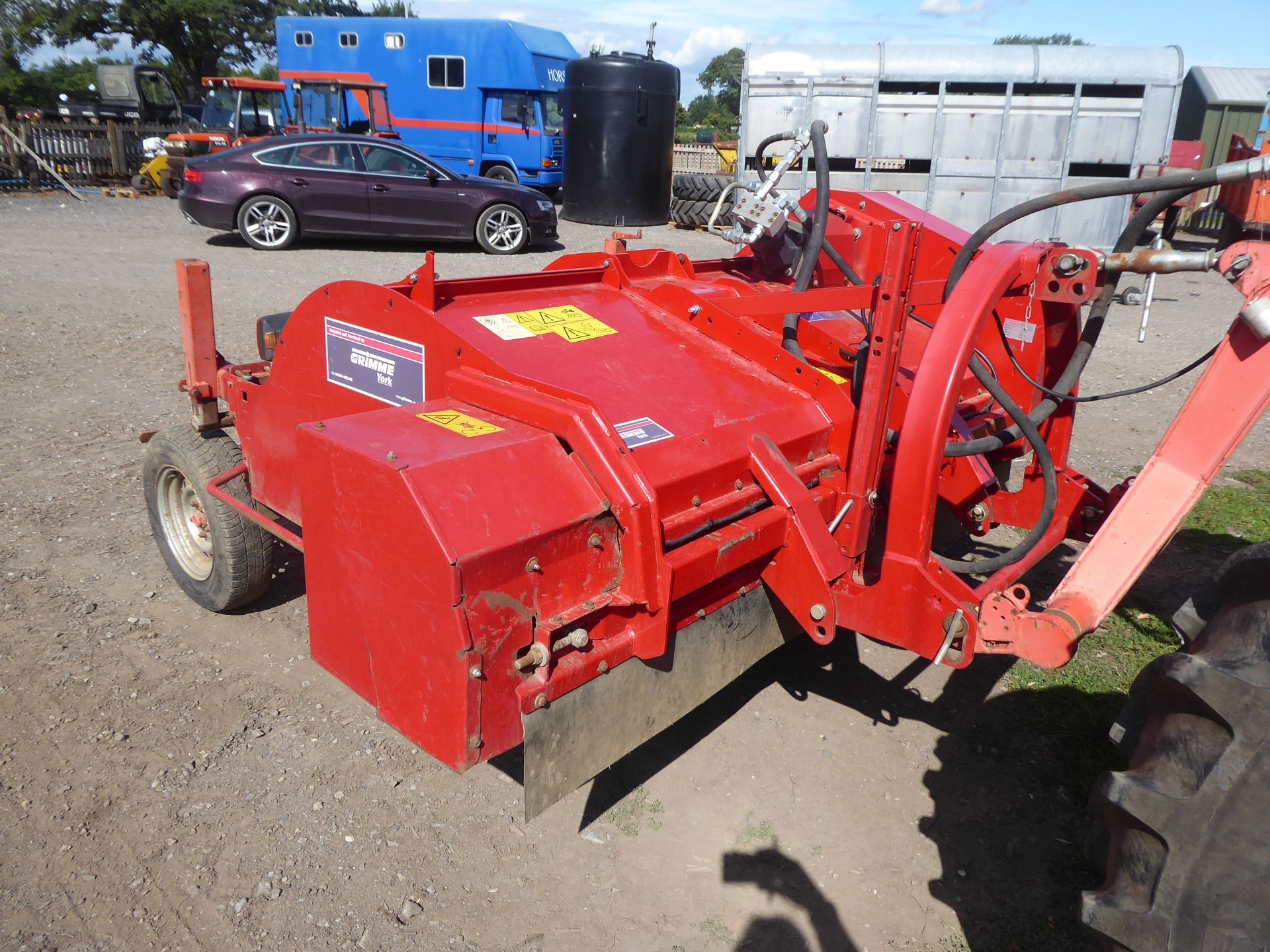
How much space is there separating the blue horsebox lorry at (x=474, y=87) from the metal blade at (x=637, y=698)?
15012 millimetres

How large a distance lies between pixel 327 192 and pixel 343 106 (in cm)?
600

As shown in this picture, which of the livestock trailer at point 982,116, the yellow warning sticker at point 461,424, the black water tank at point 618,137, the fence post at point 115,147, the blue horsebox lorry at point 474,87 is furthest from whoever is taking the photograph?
the fence post at point 115,147

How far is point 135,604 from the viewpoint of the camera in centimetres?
357

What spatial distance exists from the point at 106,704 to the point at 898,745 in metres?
2.59

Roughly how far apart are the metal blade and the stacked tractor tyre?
39.9 ft

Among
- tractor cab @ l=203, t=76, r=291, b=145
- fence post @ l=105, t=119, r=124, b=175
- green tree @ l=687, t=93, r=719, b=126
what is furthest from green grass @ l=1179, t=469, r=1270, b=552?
green tree @ l=687, t=93, r=719, b=126

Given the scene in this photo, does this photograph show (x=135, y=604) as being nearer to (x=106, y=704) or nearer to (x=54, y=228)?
(x=106, y=704)

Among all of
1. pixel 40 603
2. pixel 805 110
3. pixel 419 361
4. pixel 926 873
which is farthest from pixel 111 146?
pixel 926 873

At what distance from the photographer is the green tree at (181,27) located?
35.4 meters

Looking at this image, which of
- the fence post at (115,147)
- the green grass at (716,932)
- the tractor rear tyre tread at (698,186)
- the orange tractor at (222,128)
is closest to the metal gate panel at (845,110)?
the tractor rear tyre tread at (698,186)

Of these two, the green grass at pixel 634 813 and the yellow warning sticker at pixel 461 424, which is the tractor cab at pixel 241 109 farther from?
the green grass at pixel 634 813

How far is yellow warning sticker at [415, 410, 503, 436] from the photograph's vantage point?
6.92ft

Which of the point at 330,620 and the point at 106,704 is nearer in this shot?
the point at 330,620

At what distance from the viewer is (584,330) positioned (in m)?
2.77
